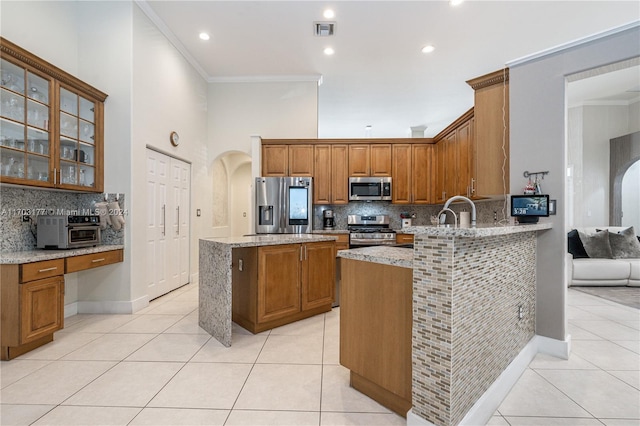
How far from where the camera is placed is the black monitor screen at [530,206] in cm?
219

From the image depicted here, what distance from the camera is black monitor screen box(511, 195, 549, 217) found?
7.19 feet

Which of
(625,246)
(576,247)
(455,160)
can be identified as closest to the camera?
(455,160)

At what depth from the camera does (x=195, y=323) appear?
3.09 metres

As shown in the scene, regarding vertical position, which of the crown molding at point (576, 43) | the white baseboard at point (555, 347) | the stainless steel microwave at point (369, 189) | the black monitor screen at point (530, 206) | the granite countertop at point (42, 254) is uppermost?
the crown molding at point (576, 43)

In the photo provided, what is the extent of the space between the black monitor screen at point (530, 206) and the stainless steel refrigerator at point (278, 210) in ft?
9.83

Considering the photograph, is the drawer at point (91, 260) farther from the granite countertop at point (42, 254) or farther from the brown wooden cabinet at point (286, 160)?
the brown wooden cabinet at point (286, 160)

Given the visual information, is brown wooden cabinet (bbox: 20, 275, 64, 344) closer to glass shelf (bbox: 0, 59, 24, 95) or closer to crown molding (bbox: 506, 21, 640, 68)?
glass shelf (bbox: 0, 59, 24, 95)

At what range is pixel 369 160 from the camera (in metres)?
5.09

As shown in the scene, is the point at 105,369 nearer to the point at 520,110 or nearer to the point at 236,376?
the point at 236,376

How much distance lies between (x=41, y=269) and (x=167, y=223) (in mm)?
1800

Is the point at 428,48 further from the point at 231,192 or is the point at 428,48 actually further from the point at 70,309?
the point at 70,309

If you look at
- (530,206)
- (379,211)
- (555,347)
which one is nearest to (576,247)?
(379,211)

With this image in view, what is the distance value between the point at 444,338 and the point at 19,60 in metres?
3.91

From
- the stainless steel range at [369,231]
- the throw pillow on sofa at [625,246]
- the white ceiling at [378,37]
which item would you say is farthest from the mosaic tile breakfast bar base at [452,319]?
the throw pillow on sofa at [625,246]
